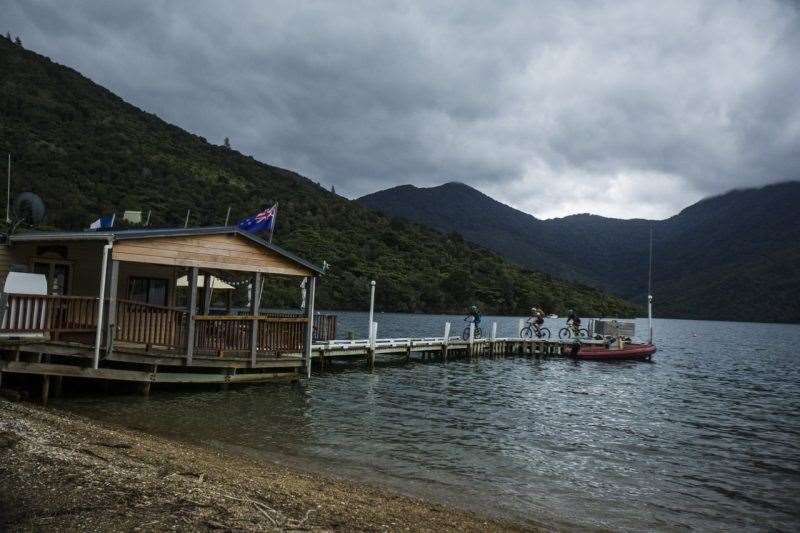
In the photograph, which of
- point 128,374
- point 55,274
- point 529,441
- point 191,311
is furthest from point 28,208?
point 529,441

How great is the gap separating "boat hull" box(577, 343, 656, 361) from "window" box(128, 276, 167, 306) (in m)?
30.8

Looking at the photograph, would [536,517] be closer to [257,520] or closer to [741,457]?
[257,520]

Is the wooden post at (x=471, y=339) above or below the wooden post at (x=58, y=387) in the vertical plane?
above

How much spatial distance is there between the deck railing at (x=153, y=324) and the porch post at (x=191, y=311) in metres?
0.24

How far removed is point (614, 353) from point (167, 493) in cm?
3875

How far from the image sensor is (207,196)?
278ft

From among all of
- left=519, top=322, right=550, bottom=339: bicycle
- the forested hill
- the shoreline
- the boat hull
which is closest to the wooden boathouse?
the shoreline

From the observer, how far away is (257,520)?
6.75 metres

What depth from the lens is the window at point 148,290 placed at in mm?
19462

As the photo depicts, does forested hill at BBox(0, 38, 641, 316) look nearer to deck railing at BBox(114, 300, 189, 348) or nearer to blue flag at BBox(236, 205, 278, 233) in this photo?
blue flag at BBox(236, 205, 278, 233)

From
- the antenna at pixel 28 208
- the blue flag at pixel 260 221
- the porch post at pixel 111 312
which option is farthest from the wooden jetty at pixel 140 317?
the antenna at pixel 28 208

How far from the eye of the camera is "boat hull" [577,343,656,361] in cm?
4162

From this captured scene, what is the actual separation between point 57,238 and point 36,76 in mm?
97125

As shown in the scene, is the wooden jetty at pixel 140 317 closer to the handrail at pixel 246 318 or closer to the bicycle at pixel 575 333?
the handrail at pixel 246 318
